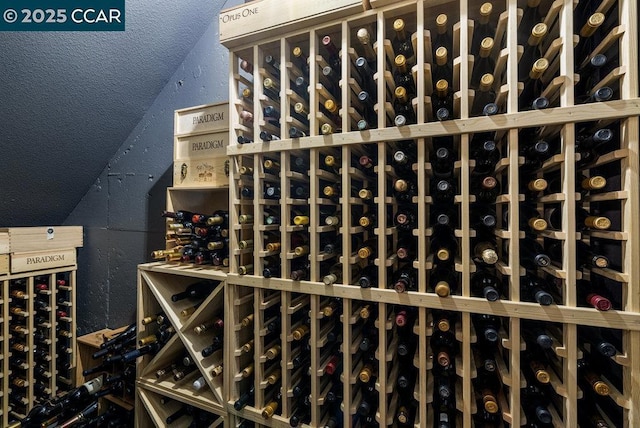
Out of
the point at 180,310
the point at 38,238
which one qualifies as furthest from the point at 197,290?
the point at 38,238

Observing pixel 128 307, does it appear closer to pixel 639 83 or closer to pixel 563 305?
pixel 563 305

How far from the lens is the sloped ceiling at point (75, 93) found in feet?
4.10

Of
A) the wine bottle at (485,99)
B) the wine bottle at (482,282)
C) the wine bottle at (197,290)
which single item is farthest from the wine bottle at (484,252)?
the wine bottle at (197,290)

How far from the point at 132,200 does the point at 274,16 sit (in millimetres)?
1384

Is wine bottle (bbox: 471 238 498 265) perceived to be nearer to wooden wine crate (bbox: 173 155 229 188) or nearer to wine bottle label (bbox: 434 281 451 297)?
wine bottle label (bbox: 434 281 451 297)

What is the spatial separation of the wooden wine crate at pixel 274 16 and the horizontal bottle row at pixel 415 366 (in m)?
0.88

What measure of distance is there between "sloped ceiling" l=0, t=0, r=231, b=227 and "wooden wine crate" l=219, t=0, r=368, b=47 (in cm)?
57

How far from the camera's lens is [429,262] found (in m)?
0.84

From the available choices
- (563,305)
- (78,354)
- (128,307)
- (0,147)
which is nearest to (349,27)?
(563,305)

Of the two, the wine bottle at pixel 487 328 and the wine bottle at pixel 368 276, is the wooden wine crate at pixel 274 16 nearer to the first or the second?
the wine bottle at pixel 368 276

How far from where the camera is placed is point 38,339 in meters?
1.70

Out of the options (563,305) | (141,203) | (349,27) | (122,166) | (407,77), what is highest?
(349,27)

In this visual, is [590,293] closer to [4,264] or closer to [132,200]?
[132,200]

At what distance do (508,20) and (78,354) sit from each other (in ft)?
8.44
